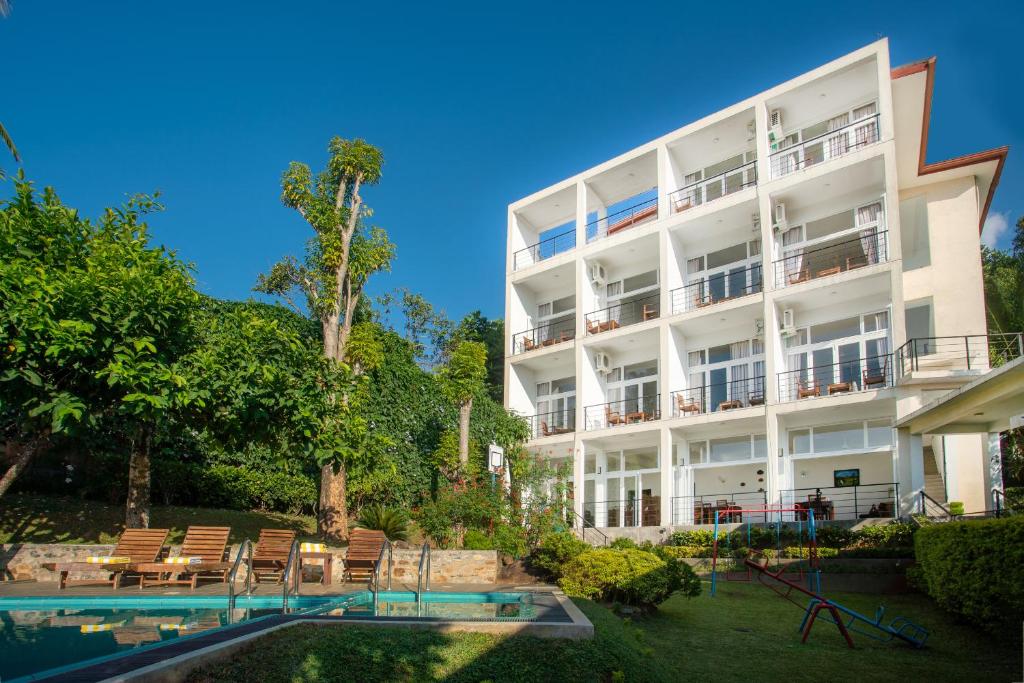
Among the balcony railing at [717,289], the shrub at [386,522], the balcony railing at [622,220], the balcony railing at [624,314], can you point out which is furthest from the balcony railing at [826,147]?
the shrub at [386,522]

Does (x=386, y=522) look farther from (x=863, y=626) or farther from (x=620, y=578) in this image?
(x=863, y=626)

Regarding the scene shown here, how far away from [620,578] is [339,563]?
5489 millimetres

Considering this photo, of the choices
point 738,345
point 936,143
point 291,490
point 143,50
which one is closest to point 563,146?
point 738,345

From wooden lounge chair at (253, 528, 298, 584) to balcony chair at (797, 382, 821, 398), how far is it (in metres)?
15.2

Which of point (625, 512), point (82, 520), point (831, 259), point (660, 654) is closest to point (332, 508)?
point (82, 520)

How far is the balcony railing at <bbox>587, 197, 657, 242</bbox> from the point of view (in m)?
28.4

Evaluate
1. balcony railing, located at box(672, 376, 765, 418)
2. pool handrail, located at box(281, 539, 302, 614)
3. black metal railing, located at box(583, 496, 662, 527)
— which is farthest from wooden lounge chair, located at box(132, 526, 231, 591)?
balcony railing, located at box(672, 376, 765, 418)

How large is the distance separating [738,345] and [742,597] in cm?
1354

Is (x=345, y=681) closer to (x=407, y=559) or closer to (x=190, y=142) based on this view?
(x=407, y=559)

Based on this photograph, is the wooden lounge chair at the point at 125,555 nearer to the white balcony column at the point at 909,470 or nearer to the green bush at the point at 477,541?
the green bush at the point at 477,541

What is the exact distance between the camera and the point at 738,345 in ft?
82.7


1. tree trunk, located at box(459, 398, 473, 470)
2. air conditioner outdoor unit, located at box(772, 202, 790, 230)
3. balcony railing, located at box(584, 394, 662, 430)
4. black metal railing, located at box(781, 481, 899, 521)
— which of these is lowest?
black metal railing, located at box(781, 481, 899, 521)

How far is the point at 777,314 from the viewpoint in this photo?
2309 cm

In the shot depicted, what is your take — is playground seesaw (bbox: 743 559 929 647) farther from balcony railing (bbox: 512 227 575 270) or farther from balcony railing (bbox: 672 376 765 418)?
balcony railing (bbox: 512 227 575 270)
